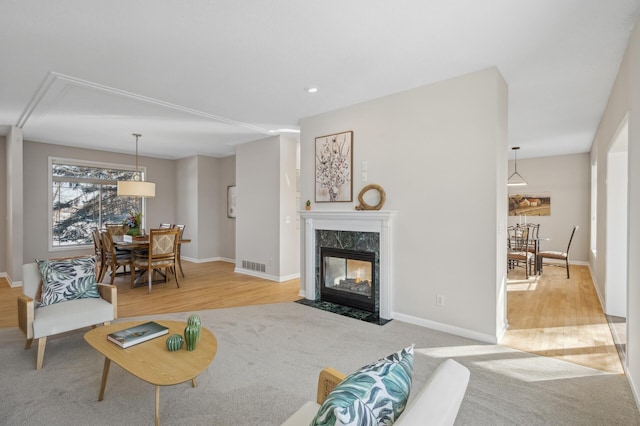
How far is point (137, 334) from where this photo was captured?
2.19 m

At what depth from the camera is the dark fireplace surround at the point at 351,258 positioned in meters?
3.85

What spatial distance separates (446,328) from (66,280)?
370 centimetres

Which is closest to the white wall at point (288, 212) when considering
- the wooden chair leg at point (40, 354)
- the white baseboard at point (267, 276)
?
the white baseboard at point (267, 276)

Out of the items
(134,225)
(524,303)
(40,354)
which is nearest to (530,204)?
(524,303)

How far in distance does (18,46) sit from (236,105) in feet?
6.80

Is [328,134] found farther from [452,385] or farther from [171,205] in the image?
[171,205]

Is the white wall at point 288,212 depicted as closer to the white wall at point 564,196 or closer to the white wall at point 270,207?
the white wall at point 270,207

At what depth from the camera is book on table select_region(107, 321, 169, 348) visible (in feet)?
6.80

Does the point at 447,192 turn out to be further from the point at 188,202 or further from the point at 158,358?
the point at 188,202

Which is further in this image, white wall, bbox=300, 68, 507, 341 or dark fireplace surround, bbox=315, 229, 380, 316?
dark fireplace surround, bbox=315, 229, 380, 316

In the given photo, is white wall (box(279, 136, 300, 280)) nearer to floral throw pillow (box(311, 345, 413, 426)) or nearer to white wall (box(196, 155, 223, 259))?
white wall (box(196, 155, 223, 259))

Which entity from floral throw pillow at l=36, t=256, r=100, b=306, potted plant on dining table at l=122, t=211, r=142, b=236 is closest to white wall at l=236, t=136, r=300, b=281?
potted plant on dining table at l=122, t=211, r=142, b=236

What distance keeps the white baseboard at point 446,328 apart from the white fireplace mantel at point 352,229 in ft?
0.55

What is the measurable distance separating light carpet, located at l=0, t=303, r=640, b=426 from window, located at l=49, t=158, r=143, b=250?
4.14 meters
